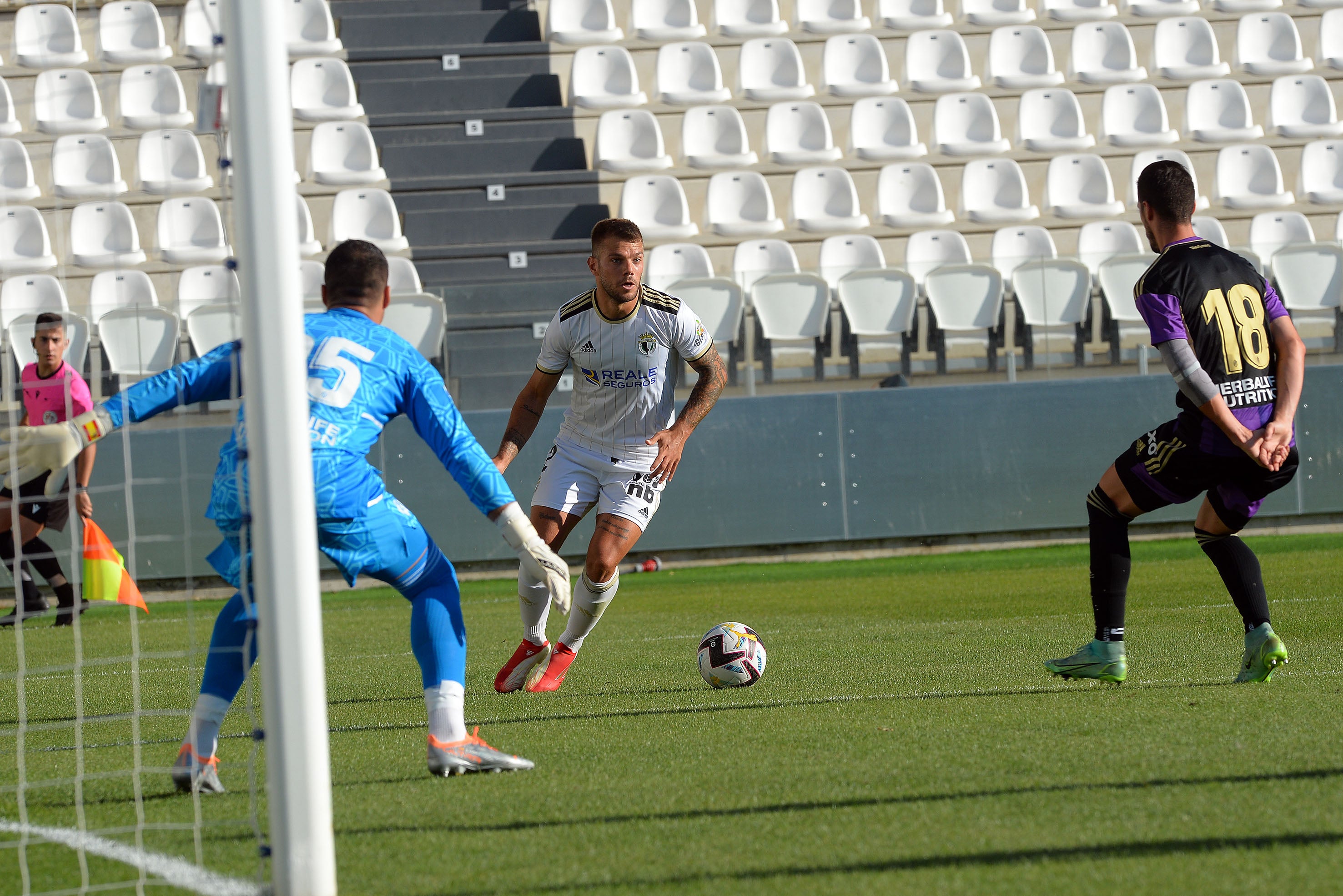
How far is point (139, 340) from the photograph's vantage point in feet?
39.0

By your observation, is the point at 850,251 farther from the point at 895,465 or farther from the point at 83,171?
the point at 83,171

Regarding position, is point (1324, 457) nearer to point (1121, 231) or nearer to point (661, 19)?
point (1121, 231)

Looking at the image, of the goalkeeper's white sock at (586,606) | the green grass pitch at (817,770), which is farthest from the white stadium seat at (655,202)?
the goalkeeper's white sock at (586,606)

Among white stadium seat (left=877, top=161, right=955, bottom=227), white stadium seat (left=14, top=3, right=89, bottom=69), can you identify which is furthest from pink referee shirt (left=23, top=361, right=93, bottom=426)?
white stadium seat (left=877, top=161, right=955, bottom=227)

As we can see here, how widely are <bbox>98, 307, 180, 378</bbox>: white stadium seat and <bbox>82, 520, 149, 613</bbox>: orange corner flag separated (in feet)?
15.4

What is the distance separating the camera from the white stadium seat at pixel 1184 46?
1831 centimetres

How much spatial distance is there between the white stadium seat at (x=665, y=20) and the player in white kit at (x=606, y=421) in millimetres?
11686

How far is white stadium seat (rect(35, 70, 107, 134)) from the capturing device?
53.8ft

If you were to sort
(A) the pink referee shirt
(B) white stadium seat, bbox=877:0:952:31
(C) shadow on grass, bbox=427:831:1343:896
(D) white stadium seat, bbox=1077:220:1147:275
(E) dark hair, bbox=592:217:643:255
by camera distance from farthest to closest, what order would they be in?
(B) white stadium seat, bbox=877:0:952:31 → (D) white stadium seat, bbox=1077:220:1147:275 → (A) the pink referee shirt → (E) dark hair, bbox=592:217:643:255 → (C) shadow on grass, bbox=427:831:1343:896

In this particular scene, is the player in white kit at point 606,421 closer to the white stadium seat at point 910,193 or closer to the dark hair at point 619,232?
the dark hair at point 619,232

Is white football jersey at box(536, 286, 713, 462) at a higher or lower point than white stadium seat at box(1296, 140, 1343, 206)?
lower

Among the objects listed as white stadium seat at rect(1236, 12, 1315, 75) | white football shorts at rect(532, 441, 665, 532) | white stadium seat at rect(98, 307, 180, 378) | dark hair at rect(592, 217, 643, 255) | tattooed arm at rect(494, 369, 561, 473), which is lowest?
white football shorts at rect(532, 441, 665, 532)

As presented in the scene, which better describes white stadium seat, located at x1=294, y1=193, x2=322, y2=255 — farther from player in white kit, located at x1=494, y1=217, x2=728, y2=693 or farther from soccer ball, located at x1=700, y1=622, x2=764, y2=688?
soccer ball, located at x1=700, y1=622, x2=764, y2=688

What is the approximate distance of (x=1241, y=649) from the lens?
272 inches
